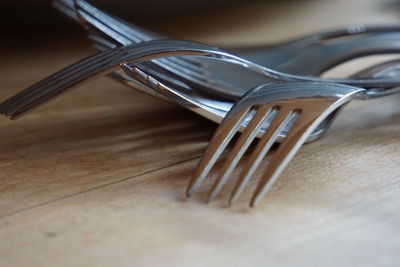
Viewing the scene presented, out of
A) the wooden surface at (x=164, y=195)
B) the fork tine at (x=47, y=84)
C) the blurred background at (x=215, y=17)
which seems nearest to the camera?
the wooden surface at (x=164, y=195)

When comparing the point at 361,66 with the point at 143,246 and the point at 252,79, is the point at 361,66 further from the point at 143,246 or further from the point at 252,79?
the point at 143,246

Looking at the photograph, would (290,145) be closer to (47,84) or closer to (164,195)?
(164,195)

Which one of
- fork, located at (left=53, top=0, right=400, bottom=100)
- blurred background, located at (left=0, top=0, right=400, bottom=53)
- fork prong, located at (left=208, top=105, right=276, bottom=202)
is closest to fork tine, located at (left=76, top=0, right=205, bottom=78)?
fork, located at (left=53, top=0, right=400, bottom=100)

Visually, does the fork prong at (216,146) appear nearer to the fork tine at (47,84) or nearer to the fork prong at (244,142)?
the fork prong at (244,142)

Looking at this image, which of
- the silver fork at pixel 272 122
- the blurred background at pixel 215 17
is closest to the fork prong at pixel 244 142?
the silver fork at pixel 272 122

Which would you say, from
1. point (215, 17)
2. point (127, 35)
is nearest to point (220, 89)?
point (127, 35)

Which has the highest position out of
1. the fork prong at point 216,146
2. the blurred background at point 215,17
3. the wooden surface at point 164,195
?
the fork prong at point 216,146

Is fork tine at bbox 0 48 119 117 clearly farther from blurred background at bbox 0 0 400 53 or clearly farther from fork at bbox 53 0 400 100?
blurred background at bbox 0 0 400 53
